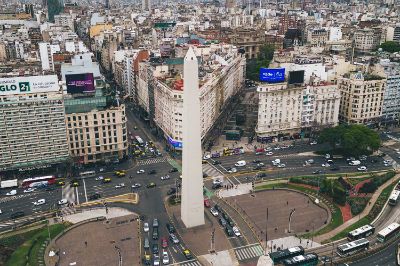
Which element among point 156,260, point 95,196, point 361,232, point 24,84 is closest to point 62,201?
point 95,196

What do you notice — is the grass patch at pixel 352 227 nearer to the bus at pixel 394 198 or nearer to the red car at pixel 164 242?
Result: the bus at pixel 394 198

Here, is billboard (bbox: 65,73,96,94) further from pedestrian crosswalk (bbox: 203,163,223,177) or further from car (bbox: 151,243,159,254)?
car (bbox: 151,243,159,254)

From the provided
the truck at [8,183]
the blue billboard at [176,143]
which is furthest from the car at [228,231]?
the truck at [8,183]

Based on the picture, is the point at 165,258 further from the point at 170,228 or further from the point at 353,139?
the point at 353,139

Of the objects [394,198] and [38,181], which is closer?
[394,198]

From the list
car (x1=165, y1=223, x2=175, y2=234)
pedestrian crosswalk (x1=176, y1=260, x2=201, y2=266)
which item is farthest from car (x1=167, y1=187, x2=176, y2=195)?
pedestrian crosswalk (x1=176, y1=260, x2=201, y2=266)
